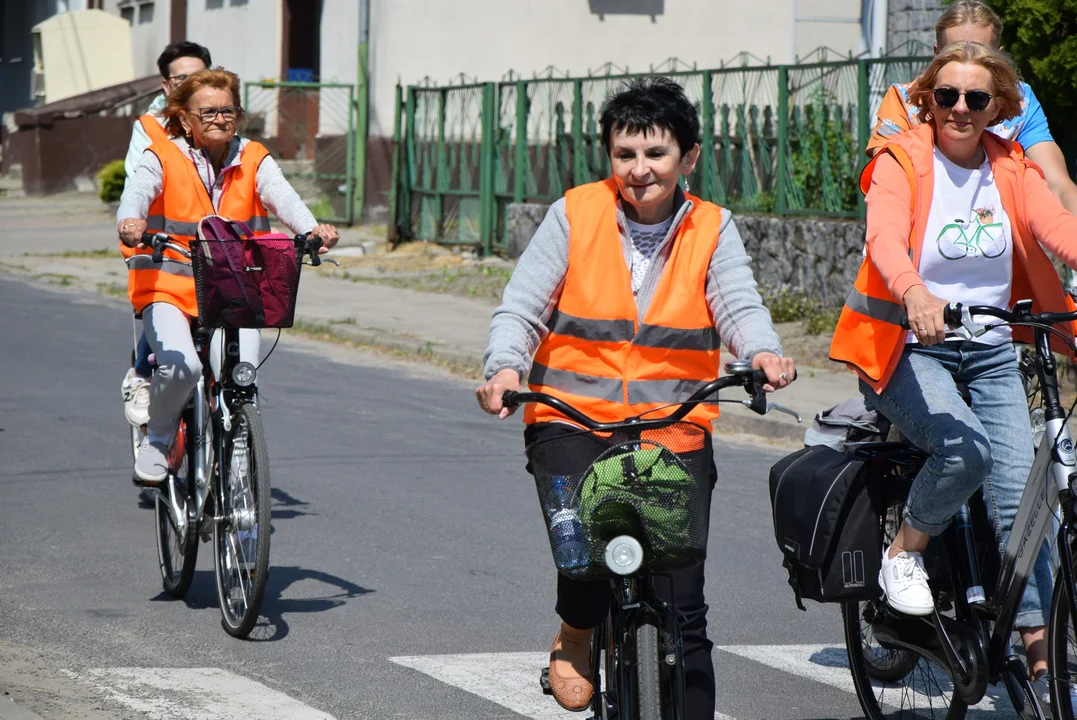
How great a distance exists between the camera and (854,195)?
47.1 feet

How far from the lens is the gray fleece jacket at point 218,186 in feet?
20.3

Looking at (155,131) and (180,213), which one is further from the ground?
(155,131)

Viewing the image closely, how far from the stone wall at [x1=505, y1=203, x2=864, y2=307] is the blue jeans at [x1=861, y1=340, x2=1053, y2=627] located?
30.5ft

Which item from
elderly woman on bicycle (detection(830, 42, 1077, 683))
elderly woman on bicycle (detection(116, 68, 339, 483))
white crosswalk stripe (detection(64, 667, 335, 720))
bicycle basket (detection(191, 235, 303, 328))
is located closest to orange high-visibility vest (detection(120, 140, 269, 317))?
elderly woman on bicycle (detection(116, 68, 339, 483))

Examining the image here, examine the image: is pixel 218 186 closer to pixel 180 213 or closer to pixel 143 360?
pixel 180 213

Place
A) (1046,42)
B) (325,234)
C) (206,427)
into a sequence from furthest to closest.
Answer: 1. (1046,42)
2. (206,427)
3. (325,234)

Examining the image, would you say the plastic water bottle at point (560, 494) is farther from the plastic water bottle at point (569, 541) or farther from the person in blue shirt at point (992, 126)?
the person in blue shirt at point (992, 126)

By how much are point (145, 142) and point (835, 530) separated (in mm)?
3506

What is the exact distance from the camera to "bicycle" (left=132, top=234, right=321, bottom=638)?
18.1 ft

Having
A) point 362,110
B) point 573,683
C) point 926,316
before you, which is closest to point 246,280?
point 573,683

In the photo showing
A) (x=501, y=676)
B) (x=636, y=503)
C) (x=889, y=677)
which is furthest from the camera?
(x=501, y=676)

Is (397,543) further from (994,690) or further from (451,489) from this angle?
(994,690)

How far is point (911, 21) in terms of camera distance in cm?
1661

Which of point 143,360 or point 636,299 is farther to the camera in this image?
point 143,360
